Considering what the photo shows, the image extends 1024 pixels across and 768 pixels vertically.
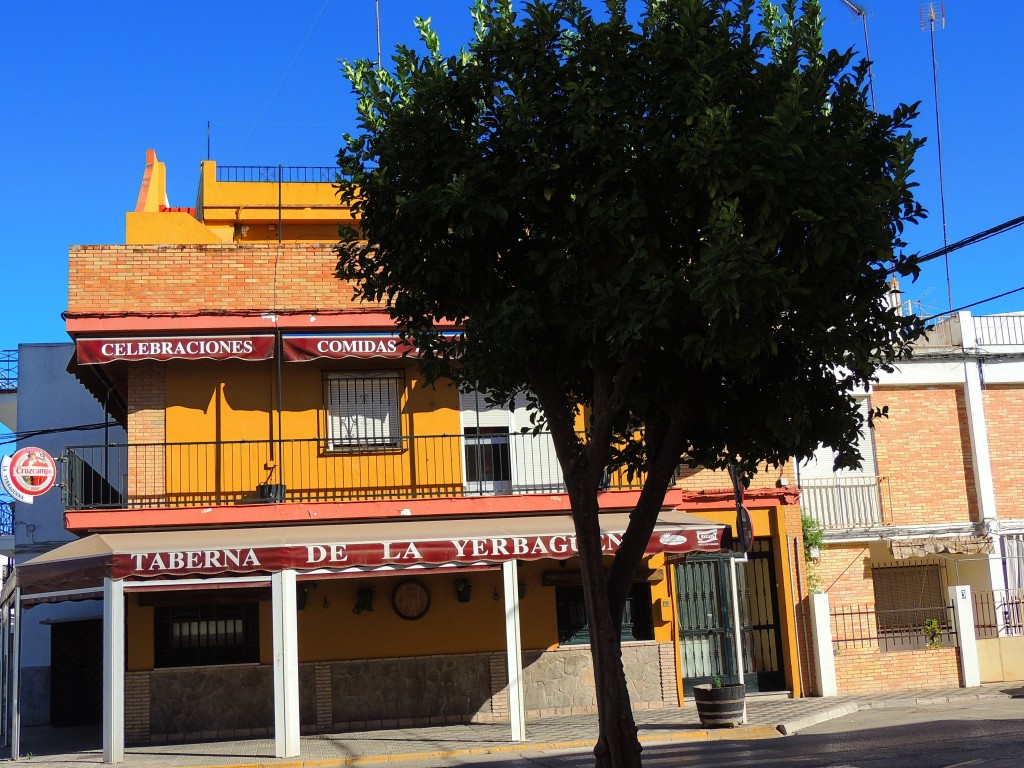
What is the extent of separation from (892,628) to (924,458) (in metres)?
3.59

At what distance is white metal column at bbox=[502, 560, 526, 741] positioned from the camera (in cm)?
1594

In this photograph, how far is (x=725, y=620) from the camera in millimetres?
20000

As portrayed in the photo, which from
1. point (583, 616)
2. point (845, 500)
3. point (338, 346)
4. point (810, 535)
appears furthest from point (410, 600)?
point (845, 500)

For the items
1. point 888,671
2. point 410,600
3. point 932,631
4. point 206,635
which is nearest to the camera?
point 206,635

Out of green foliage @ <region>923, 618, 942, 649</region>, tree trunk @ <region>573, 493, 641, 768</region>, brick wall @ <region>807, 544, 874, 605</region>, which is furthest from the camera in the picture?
brick wall @ <region>807, 544, 874, 605</region>

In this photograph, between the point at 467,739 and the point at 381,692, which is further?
the point at 381,692

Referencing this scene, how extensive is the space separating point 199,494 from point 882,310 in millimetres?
12631

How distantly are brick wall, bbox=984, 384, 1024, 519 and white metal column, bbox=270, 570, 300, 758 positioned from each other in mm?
14959

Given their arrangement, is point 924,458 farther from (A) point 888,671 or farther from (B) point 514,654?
(B) point 514,654

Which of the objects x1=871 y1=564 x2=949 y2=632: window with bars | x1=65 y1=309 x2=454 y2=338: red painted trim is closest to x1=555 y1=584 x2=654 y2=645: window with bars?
x1=65 y1=309 x2=454 y2=338: red painted trim

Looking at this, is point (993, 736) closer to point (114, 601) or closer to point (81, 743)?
point (114, 601)

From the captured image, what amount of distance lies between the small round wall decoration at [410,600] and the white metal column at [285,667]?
3.10 meters

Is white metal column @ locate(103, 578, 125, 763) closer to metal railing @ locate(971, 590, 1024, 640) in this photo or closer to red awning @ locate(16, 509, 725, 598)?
red awning @ locate(16, 509, 725, 598)

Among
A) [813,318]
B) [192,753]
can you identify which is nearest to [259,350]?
[192,753]
